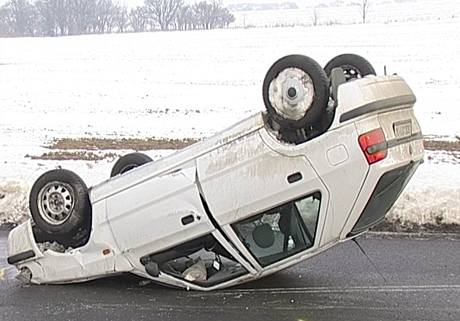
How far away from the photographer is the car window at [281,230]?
5.62 metres

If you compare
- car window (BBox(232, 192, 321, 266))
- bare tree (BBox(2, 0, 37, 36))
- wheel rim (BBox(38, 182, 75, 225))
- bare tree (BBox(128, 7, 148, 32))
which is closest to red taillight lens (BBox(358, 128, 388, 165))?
car window (BBox(232, 192, 321, 266))

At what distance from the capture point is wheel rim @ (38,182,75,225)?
20.9ft

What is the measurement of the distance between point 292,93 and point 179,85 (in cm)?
3689

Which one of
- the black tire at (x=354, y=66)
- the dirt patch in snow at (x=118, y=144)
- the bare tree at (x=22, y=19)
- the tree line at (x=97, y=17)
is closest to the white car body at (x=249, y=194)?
the black tire at (x=354, y=66)

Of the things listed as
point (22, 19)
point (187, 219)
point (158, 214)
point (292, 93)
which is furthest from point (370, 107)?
point (22, 19)

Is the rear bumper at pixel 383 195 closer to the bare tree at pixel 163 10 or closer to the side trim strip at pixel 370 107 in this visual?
the side trim strip at pixel 370 107

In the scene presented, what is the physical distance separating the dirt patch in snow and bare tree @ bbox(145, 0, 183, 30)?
10969 cm

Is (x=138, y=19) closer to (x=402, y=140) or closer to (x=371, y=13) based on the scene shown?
(x=371, y=13)

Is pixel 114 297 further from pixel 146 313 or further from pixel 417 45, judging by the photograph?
pixel 417 45

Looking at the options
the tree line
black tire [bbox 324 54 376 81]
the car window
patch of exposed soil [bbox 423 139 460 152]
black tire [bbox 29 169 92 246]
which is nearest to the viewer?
the car window

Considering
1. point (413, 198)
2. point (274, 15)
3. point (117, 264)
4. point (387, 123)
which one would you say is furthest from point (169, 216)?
point (274, 15)

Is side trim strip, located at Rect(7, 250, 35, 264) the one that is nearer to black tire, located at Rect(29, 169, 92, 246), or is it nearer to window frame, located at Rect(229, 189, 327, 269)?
black tire, located at Rect(29, 169, 92, 246)

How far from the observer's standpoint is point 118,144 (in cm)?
1753

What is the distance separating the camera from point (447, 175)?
37.4 ft
